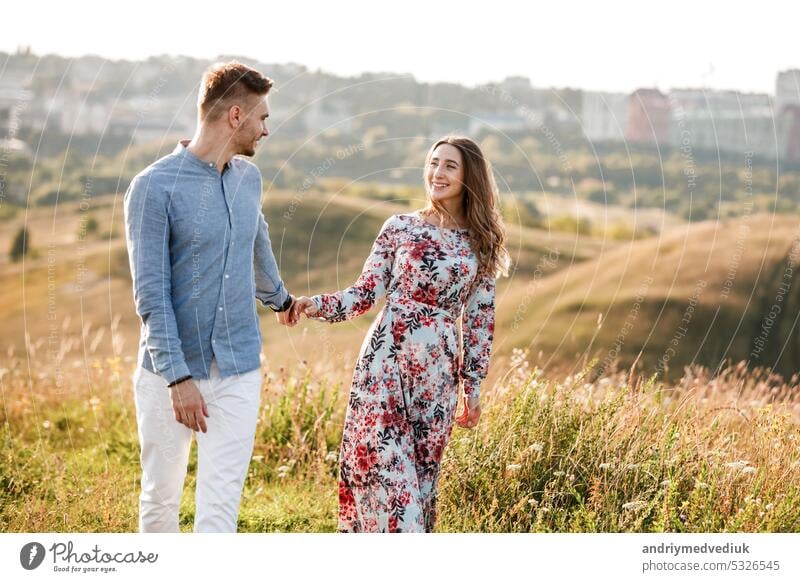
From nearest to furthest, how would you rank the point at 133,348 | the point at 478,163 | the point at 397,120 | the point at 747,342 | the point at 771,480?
the point at 478,163 < the point at 771,480 < the point at 747,342 < the point at 133,348 < the point at 397,120

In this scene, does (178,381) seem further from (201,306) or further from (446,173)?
(446,173)

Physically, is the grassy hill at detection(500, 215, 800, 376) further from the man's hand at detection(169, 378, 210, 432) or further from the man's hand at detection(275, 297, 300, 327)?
the man's hand at detection(169, 378, 210, 432)

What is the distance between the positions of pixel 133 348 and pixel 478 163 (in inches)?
720

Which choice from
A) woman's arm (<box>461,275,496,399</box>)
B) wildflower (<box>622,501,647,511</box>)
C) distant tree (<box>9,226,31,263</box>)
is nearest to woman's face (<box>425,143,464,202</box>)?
woman's arm (<box>461,275,496,399</box>)

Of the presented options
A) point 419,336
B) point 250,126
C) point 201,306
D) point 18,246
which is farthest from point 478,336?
point 18,246

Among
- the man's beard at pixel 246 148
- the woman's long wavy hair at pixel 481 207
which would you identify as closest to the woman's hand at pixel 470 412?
the woman's long wavy hair at pixel 481 207

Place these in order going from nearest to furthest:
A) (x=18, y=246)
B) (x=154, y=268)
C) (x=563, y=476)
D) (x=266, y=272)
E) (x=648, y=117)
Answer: (x=154, y=268)
(x=266, y=272)
(x=563, y=476)
(x=648, y=117)
(x=18, y=246)

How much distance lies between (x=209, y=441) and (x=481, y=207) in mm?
1648

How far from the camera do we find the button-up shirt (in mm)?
3545

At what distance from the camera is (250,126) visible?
374 centimetres

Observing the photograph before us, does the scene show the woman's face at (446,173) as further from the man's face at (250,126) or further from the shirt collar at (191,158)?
the shirt collar at (191,158)
